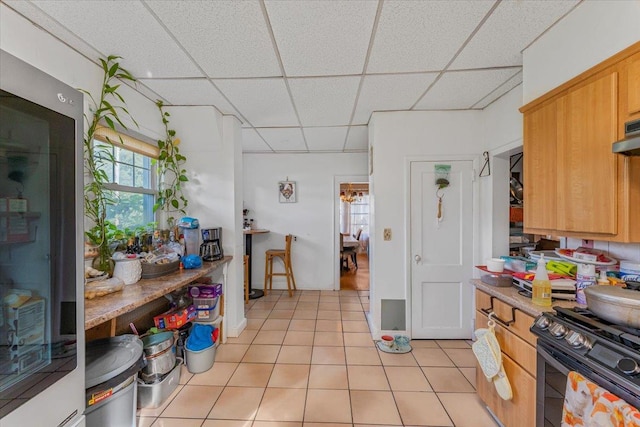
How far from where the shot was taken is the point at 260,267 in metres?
4.54

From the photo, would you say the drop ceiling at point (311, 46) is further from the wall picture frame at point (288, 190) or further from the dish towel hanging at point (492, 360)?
the wall picture frame at point (288, 190)

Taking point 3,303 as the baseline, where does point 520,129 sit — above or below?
above

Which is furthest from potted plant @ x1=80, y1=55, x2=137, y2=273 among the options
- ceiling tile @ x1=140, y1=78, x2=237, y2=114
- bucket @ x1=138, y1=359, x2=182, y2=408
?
bucket @ x1=138, y1=359, x2=182, y2=408

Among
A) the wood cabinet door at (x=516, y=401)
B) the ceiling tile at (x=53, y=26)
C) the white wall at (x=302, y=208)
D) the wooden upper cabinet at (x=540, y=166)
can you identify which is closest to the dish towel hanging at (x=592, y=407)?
the wood cabinet door at (x=516, y=401)

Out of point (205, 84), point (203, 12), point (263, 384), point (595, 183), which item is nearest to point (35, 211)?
point (203, 12)

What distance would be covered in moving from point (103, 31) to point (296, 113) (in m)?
1.60

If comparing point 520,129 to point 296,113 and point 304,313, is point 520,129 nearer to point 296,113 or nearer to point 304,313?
point 296,113

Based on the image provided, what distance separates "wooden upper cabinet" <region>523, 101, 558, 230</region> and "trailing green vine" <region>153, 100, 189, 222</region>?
115 inches

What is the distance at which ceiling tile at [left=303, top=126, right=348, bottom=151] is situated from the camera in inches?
130

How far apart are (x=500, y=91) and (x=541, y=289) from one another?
176 cm

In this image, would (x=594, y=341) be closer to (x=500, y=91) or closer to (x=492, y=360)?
(x=492, y=360)

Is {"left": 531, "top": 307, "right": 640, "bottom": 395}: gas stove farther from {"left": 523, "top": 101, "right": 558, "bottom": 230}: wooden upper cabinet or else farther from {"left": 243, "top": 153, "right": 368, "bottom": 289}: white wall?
{"left": 243, "top": 153, "right": 368, "bottom": 289}: white wall

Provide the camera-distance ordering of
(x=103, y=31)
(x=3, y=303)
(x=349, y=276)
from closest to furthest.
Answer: (x=3, y=303) → (x=103, y=31) → (x=349, y=276)

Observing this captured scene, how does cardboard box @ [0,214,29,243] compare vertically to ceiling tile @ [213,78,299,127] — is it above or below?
below
